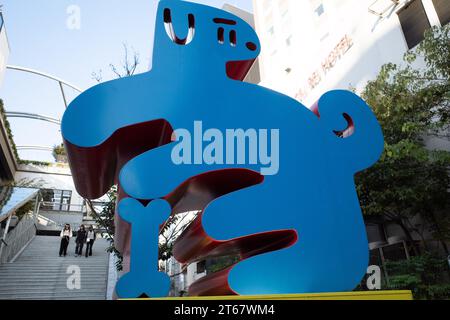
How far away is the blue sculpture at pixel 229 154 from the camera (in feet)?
12.1

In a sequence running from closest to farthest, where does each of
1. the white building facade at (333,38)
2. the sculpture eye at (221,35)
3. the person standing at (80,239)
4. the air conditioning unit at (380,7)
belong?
the sculpture eye at (221,35)
the white building facade at (333,38)
the air conditioning unit at (380,7)
the person standing at (80,239)

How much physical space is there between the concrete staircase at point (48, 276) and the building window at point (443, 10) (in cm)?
1289

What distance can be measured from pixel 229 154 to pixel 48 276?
9088 mm

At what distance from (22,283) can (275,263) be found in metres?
8.90

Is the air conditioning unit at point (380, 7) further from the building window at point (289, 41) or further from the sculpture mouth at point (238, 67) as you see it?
the sculpture mouth at point (238, 67)

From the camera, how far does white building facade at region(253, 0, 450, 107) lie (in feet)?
39.4

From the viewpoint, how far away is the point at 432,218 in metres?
9.38

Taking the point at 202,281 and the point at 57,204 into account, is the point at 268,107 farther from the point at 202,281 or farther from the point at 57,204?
the point at 57,204

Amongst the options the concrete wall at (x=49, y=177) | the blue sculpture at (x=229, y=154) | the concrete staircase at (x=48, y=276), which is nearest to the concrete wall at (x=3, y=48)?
the concrete staircase at (x=48, y=276)

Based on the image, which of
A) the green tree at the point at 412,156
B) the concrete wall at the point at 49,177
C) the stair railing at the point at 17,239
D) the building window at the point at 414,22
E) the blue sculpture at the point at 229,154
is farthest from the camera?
the concrete wall at the point at 49,177

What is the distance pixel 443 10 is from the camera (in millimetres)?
10812

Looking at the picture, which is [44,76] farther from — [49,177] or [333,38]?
[333,38]
